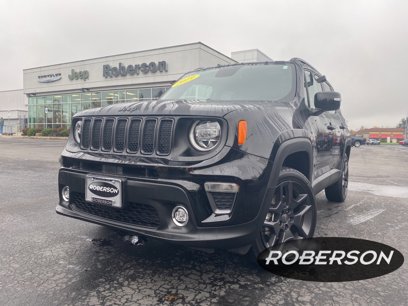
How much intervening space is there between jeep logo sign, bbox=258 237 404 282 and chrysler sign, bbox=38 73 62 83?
3833 centimetres

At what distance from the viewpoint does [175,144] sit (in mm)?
2373

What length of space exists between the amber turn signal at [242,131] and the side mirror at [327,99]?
4.90ft

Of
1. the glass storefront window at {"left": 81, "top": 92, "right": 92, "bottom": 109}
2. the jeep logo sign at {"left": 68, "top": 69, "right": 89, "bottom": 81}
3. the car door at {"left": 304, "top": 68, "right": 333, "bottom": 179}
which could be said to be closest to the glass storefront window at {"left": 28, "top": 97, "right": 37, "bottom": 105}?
the jeep logo sign at {"left": 68, "top": 69, "right": 89, "bottom": 81}

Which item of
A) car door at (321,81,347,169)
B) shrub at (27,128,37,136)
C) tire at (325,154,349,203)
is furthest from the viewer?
shrub at (27,128,37,136)

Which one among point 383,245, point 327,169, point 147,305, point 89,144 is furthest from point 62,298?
point 327,169

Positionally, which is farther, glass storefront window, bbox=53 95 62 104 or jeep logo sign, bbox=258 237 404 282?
glass storefront window, bbox=53 95 62 104

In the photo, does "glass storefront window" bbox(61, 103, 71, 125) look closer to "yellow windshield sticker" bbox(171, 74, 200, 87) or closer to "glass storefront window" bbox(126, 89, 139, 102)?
"glass storefront window" bbox(126, 89, 139, 102)

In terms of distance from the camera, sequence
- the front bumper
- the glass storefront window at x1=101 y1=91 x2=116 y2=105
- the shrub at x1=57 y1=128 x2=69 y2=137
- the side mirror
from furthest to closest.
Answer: the glass storefront window at x1=101 y1=91 x2=116 y2=105, the shrub at x1=57 y1=128 x2=69 y2=137, the side mirror, the front bumper

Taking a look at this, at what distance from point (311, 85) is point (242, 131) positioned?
203 centimetres

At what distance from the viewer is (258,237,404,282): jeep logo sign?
8.80ft

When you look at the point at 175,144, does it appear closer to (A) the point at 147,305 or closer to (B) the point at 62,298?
(A) the point at 147,305

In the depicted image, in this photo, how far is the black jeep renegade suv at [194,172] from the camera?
7.42 ft

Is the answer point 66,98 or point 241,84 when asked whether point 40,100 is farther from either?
point 241,84

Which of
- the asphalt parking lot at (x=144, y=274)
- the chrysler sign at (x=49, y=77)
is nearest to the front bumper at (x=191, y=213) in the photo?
the asphalt parking lot at (x=144, y=274)
